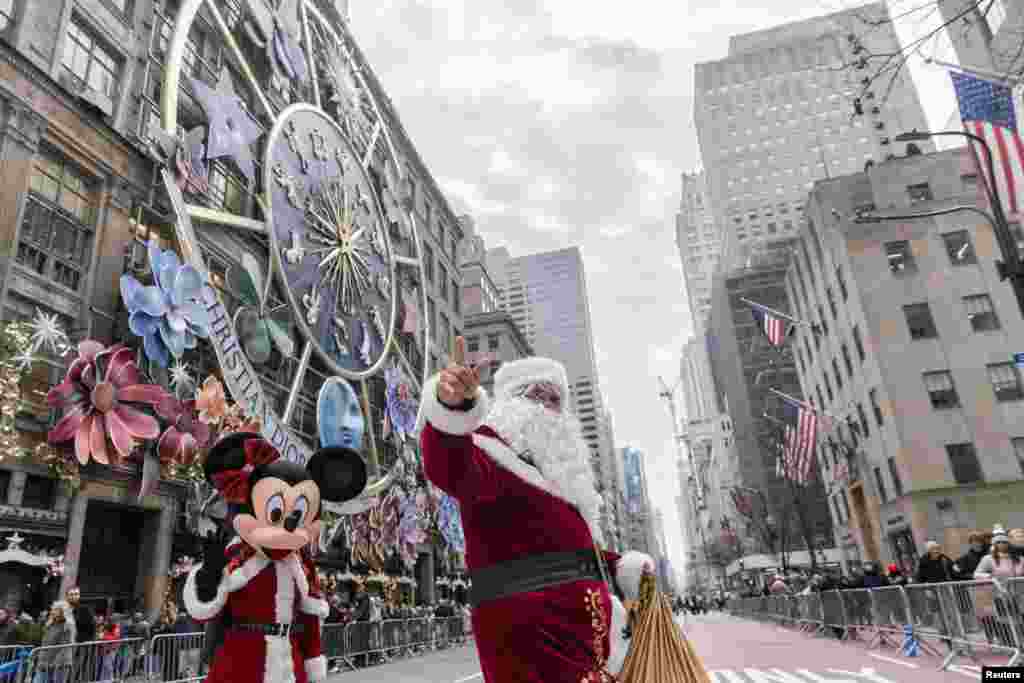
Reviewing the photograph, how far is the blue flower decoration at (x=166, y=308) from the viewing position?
524 inches

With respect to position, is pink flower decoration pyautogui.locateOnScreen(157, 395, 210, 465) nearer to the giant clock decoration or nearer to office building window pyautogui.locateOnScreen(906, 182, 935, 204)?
the giant clock decoration

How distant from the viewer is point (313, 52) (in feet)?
86.4

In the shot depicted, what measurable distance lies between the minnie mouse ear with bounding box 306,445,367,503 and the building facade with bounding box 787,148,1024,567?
30.2 metres

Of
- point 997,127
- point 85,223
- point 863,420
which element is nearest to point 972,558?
point 997,127

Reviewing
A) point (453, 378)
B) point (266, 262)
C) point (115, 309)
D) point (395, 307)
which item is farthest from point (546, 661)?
point (395, 307)

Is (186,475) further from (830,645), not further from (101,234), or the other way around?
(830,645)

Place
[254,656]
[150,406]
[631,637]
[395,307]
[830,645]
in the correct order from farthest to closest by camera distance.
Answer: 1. [395,307]
2. [830,645]
3. [150,406]
4. [254,656]
5. [631,637]

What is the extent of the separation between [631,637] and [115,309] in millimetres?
13925

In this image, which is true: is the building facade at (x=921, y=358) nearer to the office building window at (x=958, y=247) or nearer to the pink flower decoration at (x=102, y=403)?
the office building window at (x=958, y=247)

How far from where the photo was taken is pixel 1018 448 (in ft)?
98.5

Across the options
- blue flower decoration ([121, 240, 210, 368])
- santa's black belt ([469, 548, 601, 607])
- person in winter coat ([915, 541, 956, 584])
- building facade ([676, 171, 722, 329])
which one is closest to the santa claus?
santa's black belt ([469, 548, 601, 607])

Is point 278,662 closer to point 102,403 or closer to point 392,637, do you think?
point 102,403

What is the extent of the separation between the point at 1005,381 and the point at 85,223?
3575cm

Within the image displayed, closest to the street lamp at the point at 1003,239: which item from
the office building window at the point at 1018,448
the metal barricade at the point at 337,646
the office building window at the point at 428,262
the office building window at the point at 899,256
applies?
the metal barricade at the point at 337,646
